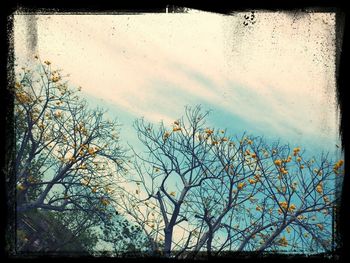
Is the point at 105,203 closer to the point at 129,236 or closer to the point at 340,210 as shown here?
the point at 129,236

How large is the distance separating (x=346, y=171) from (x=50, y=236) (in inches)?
95.0

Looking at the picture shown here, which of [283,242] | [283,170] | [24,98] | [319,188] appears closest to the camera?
[24,98]

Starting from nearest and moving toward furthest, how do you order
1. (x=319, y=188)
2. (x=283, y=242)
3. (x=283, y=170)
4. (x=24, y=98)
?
(x=24, y=98), (x=283, y=242), (x=283, y=170), (x=319, y=188)

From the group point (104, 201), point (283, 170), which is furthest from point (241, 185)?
point (104, 201)

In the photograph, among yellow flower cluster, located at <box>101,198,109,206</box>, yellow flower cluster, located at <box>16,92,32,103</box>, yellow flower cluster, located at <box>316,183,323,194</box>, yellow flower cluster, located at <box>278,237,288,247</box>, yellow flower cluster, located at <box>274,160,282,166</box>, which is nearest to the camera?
yellow flower cluster, located at <box>16,92,32,103</box>

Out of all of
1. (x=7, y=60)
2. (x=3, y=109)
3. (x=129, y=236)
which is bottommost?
(x=129, y=236)

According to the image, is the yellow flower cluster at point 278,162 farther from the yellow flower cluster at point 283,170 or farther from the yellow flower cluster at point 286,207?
the yellow flower cluster at point 286,207

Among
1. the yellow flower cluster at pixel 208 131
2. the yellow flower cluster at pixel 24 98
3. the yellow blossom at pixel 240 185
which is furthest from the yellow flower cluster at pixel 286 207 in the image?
the yellow flower cluster at pixel 24 98

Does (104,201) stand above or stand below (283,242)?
above

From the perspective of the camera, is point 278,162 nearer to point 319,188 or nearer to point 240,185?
point 240,185

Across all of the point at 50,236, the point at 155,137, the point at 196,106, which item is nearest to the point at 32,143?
the point at 50,236

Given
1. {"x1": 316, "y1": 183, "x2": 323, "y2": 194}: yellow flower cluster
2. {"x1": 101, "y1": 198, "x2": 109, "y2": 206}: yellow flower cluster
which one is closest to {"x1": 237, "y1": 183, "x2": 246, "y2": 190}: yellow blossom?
{"x1": 316, "y1": 183, "x2": 323, "y2": 194}: yellow flower cluster

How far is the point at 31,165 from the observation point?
153 inches

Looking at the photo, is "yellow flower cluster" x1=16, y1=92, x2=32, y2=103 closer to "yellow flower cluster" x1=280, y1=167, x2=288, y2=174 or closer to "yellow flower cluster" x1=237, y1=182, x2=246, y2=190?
"yellow flower cluster" x1=237, y1=182, x2=246, y2=190
